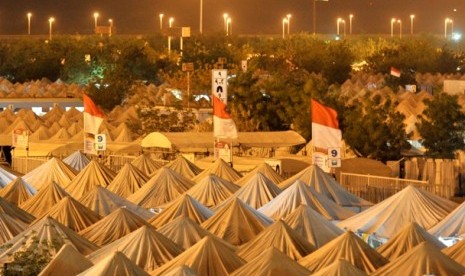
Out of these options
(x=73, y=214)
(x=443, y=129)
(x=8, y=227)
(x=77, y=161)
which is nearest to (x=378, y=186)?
(x=443, y=129)

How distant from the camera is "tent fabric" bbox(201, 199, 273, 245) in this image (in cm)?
2794

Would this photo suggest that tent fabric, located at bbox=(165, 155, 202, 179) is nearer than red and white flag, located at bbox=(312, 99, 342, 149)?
No

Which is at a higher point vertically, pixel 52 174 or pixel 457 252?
pixel 52 174

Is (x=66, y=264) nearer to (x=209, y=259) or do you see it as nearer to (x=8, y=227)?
(x=209, y=259)

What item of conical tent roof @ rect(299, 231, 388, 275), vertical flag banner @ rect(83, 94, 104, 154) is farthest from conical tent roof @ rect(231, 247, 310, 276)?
vertical flag banner @ rect(83, 94, 104, 154)

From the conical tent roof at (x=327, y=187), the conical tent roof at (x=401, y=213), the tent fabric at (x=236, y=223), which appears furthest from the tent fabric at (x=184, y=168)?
the tent fabric at (x=236, y=223)

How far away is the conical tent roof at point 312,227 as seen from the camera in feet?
88.7

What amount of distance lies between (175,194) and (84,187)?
306cm

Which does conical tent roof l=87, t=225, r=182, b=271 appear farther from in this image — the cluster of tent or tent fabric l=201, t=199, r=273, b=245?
tent fabric l=201, t=199, r=273, b=245

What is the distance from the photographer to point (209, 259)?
23547mm

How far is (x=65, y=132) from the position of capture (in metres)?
53.4

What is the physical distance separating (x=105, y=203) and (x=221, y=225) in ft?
14.4

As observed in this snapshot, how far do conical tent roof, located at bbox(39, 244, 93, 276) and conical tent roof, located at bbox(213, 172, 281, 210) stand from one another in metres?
10.3

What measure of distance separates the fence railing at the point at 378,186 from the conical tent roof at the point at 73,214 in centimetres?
860
